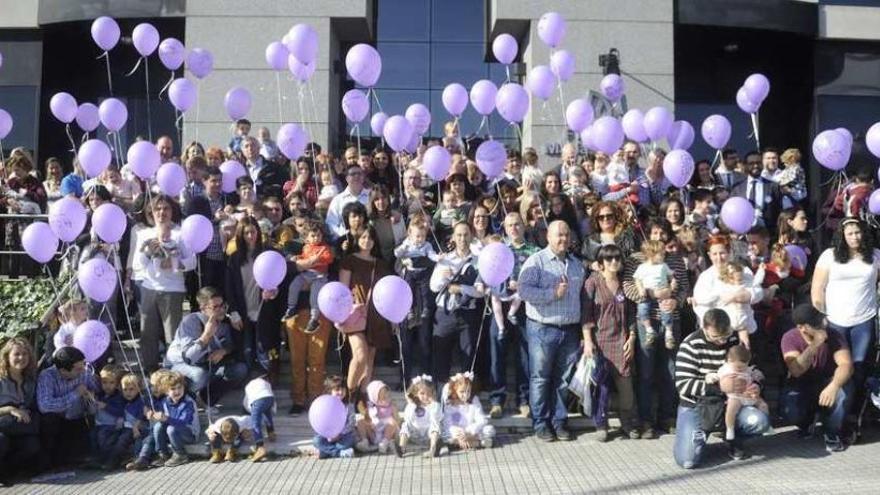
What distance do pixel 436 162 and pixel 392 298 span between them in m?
2.14

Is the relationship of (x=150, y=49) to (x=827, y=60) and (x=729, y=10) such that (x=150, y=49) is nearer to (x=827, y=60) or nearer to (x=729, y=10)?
(x=729, y=10)

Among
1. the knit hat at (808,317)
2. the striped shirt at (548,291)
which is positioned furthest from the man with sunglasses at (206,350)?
the knit hat at (808,317)

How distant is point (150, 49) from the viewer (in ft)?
38.5

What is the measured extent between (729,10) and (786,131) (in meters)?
2.77

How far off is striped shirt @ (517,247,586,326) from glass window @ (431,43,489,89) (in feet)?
29.8

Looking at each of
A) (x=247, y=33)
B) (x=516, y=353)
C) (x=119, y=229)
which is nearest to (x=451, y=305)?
(x=516, y=353)

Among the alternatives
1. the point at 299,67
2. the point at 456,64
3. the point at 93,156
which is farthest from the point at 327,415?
the point at 456,64

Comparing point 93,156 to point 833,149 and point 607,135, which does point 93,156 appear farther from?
point 833,149

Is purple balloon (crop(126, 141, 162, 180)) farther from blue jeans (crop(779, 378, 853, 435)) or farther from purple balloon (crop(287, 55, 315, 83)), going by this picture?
blue jeans (crop(779, 378, 853, 435))

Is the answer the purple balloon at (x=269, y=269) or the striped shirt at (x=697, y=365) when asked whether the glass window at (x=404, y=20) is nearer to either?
the purple balloon at (x=269, y=269)

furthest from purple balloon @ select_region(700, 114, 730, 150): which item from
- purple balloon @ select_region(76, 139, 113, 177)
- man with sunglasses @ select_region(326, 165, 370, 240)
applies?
purple balloon @ select_region(76, 139, 113, 177)

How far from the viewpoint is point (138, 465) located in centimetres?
712

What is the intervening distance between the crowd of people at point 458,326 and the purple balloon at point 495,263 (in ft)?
0.98

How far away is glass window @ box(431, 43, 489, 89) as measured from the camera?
16125 mm
